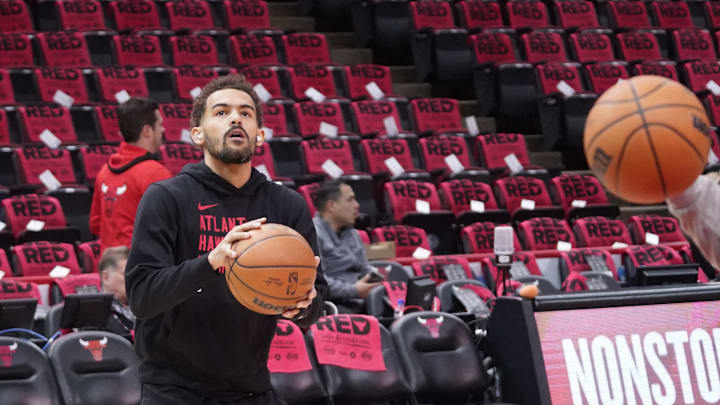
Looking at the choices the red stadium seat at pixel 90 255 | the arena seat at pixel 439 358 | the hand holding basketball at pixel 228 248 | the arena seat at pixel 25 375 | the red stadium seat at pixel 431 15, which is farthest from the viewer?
the red stadium seat at pixel 431 15

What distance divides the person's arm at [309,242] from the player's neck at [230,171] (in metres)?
0.17

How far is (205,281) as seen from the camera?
2.46 meters

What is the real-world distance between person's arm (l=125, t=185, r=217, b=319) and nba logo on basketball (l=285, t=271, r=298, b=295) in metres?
0.19

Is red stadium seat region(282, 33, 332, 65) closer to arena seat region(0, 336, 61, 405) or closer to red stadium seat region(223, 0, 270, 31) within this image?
red stadium seat region(223, 0, 270, 31)

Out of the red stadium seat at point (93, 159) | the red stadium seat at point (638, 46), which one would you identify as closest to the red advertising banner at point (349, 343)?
the red stadium seat at point (93, 159)

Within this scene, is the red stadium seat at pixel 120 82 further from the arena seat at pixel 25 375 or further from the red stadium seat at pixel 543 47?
the arena seat at pixel 25 375

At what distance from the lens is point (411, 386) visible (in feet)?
15.6

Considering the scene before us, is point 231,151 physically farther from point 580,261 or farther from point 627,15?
point 627,15

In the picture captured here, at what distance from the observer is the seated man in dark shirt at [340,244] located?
6.43 metres

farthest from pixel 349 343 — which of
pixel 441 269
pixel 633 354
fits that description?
pixel 441 269

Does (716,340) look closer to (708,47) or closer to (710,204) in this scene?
(710,204)

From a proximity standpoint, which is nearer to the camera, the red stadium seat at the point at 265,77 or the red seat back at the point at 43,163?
the red seat back at the point at 43,163

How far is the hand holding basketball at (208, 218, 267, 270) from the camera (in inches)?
95.0

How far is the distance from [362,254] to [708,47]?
→ 290 inches
